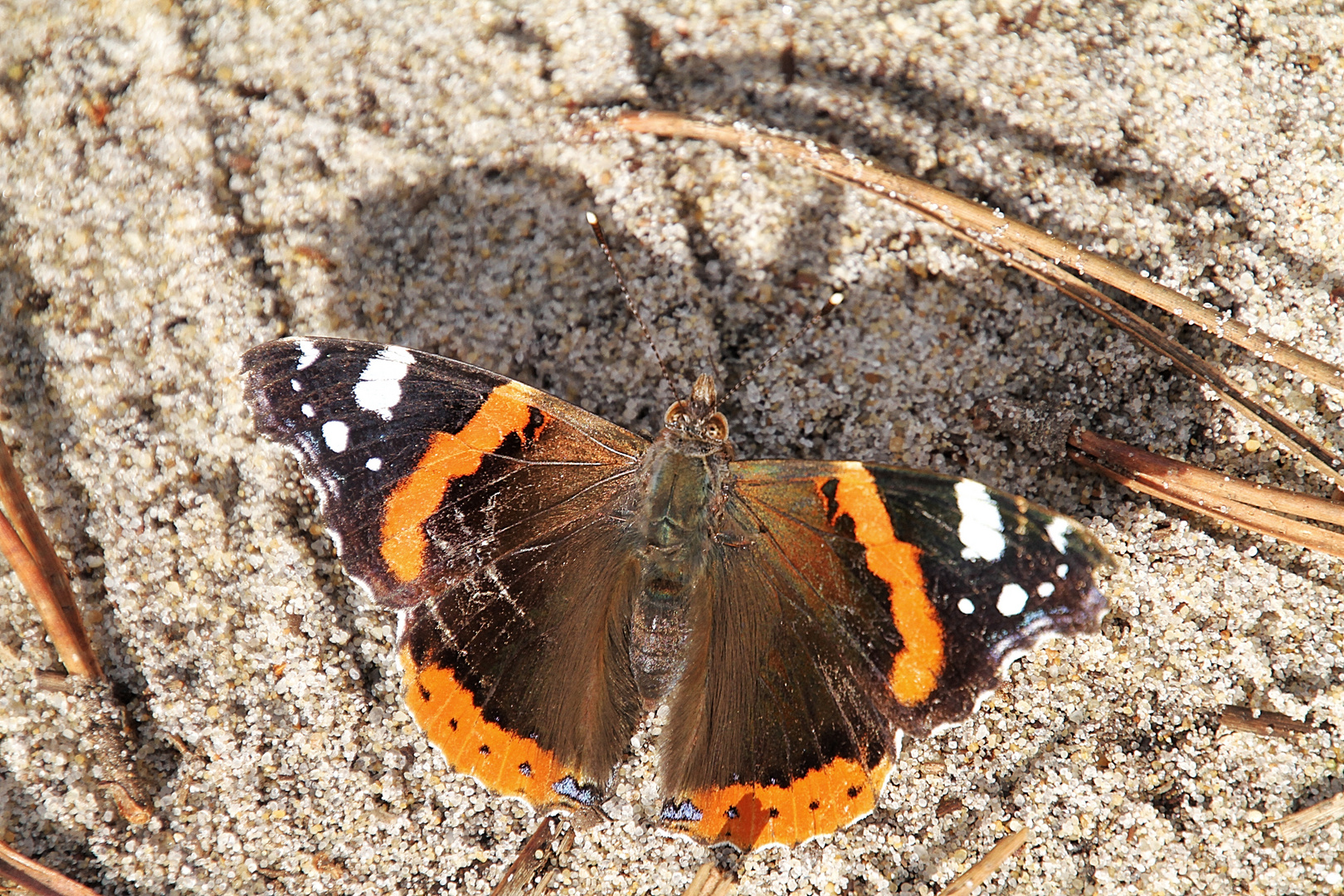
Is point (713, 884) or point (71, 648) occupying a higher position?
point (71, 648)

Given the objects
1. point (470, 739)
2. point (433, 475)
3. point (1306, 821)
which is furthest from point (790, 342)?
point (1306, 821)

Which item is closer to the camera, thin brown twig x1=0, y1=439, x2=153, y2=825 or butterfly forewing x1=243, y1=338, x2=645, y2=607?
butterfly forewing x1=243, y1=338, x2=645, y2=607

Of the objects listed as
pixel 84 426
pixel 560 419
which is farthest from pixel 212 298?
pixel 560 419

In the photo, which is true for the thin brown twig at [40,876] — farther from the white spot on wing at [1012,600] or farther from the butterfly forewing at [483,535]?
the white spot on wing at [1012,600]

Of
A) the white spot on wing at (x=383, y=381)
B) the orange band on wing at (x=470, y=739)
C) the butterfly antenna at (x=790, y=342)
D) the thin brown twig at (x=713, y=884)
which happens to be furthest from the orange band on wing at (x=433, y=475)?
the thin brown twig at (x=713, y=884)

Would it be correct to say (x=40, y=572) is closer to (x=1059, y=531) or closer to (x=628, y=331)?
(x=628, y=331)

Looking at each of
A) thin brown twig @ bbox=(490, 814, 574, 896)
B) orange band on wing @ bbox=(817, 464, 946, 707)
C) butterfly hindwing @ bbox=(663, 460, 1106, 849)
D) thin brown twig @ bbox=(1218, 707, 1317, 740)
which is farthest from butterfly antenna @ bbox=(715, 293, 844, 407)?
thin brown twig @ bbox=(1218, 707, 1317, 740)

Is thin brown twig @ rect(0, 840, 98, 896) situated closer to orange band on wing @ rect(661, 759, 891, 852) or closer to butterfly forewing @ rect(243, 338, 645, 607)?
butterfly forewing @ rect(243, 338, 645, 607)
